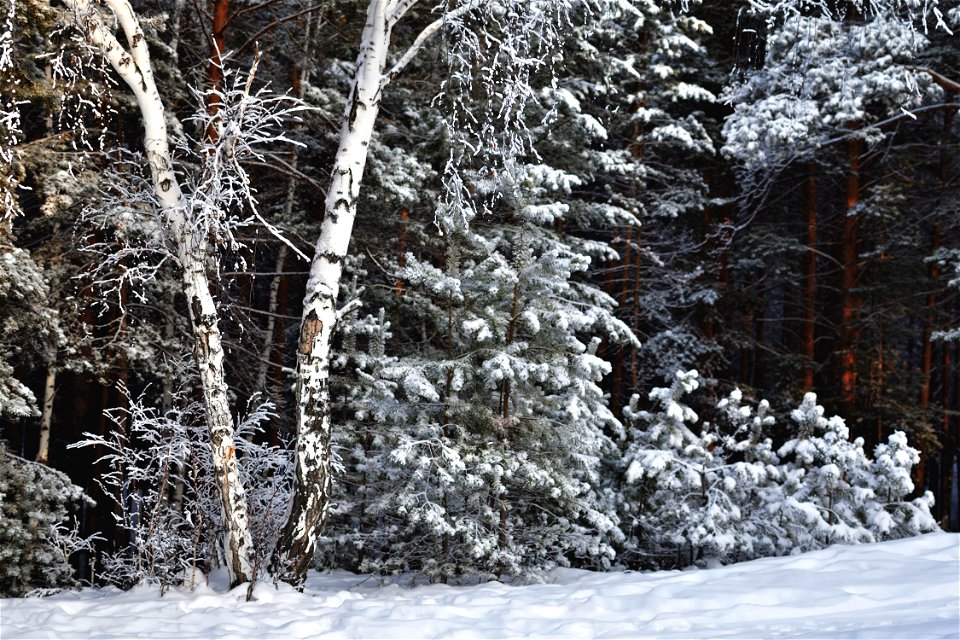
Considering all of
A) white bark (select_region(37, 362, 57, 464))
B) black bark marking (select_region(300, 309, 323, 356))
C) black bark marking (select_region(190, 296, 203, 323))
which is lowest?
white bark (select_region(37, 362, 57, 464))

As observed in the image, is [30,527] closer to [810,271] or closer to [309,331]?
[309,331]

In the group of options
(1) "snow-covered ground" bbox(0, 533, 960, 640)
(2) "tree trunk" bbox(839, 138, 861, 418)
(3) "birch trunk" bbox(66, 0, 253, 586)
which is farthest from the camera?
(2) "tree trunk" bbox(839, 138, 861, 418)

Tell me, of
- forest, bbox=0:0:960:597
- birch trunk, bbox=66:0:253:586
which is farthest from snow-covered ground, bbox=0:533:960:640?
forest, bbox=0:0:960:597

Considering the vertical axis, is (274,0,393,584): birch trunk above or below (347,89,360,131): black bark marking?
below

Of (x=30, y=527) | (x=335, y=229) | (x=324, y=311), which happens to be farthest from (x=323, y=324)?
(x=30, y=527)

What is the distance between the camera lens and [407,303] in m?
10.2

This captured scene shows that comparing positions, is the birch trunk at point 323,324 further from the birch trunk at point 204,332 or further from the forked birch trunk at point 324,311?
the birch trunk at point 204,332

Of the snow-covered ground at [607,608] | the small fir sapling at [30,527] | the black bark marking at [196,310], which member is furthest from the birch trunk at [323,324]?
the small fir sapling at [30,527]

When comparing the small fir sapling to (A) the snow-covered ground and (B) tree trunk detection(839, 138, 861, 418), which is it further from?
(B) tree trunk detection(839, 138, 861, 418)

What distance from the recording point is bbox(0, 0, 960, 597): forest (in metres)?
6.48

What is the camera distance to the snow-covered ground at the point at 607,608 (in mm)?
4988

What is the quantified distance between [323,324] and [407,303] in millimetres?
3658

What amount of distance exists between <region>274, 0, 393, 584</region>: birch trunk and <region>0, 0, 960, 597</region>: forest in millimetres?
24

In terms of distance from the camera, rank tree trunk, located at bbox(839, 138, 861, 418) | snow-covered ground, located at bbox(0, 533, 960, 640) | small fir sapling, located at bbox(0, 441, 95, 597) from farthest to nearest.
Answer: tree trunk, located at bbox(839, 138, 861, 418)
small fir sapling, located at bbox(0, 441, 95, 597)
snow-covered ground, located at bbox(0, 533, 960, 640)
